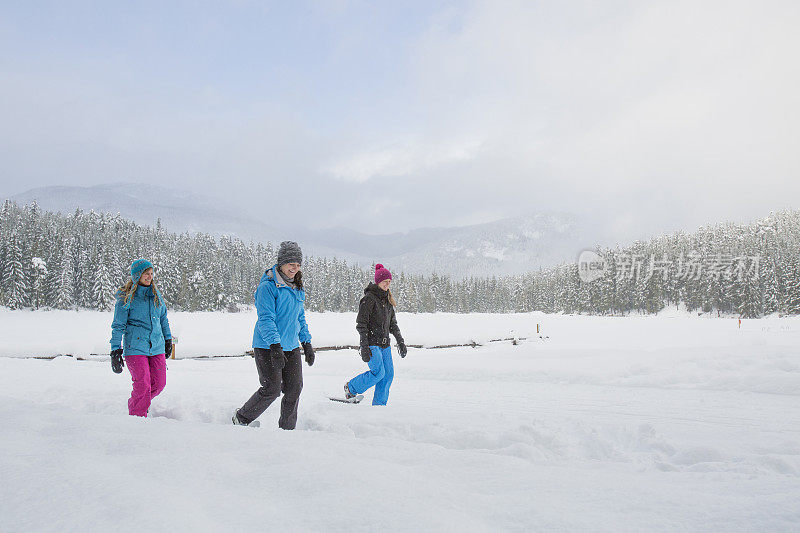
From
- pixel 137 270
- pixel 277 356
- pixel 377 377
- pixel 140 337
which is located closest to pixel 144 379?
pixel 140 337

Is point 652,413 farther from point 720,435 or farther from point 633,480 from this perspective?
point 633,480

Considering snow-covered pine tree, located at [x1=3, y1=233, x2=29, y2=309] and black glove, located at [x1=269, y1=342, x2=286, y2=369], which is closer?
black glove, located at [x1=269, y1=342, x2=286, y2=369]

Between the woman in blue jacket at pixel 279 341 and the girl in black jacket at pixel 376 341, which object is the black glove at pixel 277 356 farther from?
the girl in black jacket at pixel 376 341

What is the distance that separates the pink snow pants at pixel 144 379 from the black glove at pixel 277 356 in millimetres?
1834

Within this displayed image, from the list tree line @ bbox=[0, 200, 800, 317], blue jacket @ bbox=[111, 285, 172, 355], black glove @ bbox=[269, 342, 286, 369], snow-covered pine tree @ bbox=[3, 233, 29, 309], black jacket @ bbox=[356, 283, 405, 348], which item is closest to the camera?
black glove @ bbox=[269, 342, 286, 369]

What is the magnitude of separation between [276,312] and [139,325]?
1.93m

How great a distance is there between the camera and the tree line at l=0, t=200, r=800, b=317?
60656 millimetres

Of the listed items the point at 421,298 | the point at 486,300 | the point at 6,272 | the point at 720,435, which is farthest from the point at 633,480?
the point at 486,300

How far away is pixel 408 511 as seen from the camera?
1886mm

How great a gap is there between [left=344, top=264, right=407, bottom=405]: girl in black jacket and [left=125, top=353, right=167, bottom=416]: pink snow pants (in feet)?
8.14

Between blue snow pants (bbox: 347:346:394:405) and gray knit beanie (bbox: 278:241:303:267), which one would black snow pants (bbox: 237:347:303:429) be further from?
blue snow pants (bbox: 347:346:394:405)

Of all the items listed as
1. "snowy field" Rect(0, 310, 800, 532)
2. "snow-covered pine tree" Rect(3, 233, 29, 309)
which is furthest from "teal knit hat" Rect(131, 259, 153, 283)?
"snow-covered pine tree" Rect(3, 233, 29, 309)

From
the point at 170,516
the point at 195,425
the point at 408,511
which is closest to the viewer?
the point at 170,516

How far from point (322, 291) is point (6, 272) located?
5248 centimetres
